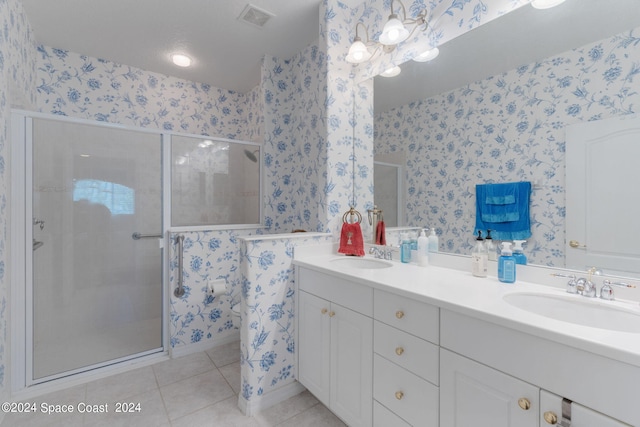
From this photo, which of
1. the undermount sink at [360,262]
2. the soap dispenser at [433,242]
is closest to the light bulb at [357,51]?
the soap dispenser at [433,242]

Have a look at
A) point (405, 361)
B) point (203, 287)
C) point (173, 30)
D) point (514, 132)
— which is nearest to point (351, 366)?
point (405, 361)

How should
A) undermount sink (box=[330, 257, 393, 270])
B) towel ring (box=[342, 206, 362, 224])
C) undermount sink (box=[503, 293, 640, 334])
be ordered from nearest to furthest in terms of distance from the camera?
undermount sink (box=[503, 293, 640, 334])
undermount sink (box=[330, 257, 393, 270])
towel ring (box=[342, 206, 362, 224])

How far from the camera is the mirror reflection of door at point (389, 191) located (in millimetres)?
1785

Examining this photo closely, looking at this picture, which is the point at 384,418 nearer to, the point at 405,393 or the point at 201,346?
the point at 405,393

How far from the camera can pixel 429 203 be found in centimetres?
160

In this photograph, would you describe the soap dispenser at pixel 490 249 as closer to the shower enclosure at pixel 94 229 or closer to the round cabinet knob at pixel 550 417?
the round cabinet knob at pixel 550 417

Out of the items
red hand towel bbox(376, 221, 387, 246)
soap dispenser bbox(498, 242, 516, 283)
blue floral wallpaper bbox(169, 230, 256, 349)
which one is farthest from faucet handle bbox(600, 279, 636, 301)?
blue floral wallpaper bbox(169, 230, 256, 349)

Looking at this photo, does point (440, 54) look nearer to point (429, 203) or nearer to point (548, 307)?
point (429, 203)

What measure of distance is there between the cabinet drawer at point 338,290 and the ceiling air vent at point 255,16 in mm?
1808

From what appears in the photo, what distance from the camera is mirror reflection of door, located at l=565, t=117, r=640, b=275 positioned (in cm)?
97

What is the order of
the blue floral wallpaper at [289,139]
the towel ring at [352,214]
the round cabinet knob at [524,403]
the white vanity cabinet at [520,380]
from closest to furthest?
the white vanity cabinet at [520,380], the round cabinet knob at [524,403], the towel ring at [352,214], the blue floral wallpaper at [289,139]

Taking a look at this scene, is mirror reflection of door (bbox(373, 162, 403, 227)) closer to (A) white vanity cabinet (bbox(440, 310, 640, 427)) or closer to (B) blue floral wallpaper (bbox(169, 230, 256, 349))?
(A) white vanity cabinet (bbox(440, 310, 640, 427))

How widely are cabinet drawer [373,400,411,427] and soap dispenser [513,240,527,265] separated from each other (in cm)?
79

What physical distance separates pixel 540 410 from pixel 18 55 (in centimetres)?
315
